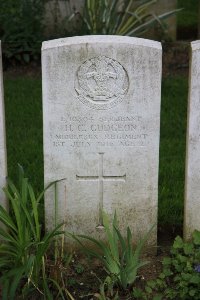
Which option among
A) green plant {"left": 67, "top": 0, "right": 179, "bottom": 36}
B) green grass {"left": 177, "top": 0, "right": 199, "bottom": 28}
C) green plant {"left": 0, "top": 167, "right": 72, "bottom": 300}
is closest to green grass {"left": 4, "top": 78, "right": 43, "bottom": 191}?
green plant {"left": 67, "top": 0, "right": 179, "bottom": 36}

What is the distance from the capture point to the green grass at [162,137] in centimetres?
520

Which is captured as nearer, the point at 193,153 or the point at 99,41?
the point at 99,41

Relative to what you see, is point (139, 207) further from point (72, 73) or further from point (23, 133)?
point (23, 133)

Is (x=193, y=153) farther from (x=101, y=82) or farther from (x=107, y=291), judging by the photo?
(x=107, y=291)

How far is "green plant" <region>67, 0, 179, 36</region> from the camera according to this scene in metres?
8.30

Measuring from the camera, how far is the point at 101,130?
4277mm

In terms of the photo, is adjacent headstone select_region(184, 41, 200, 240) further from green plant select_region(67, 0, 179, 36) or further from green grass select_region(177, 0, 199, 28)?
green grass select_region(177, 0, 199, 28)

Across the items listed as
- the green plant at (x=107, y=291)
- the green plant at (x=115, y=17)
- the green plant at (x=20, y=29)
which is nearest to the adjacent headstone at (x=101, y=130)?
the green plant at (x=107, y=291)

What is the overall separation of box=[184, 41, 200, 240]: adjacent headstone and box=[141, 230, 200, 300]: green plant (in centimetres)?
12

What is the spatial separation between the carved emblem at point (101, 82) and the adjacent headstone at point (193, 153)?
41 centimetres

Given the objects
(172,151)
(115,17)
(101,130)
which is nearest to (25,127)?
(172,151)

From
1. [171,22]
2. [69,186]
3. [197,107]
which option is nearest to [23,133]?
[69,186]

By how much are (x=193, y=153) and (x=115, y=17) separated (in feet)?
14.8

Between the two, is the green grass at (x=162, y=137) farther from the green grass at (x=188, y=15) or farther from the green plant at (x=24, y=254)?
the green grass at (x=188, y=15)
